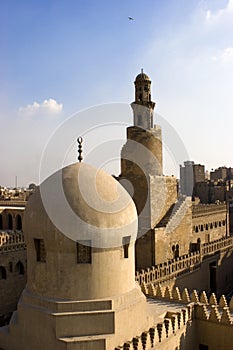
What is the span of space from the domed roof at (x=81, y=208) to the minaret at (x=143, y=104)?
1451cm

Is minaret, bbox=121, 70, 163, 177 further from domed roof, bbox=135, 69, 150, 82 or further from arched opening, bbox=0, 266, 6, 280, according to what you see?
arched opening, bbox=0, 266, 6, 280

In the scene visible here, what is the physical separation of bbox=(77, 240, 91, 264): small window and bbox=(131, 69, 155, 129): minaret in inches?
610

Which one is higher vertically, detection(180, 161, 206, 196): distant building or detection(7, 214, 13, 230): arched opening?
detection(180, 161, 206, 196): distant building

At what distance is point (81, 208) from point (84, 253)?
108 cm

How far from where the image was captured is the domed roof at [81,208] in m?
8.93

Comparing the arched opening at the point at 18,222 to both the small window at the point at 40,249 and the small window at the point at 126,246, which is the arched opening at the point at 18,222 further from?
the small window at the point at 126,246

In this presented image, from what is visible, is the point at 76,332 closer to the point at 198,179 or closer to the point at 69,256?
the point at 69,256

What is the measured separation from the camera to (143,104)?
2422 cm

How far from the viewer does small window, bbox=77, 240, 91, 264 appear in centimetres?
899

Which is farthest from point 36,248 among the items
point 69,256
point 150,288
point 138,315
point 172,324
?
point 150,288

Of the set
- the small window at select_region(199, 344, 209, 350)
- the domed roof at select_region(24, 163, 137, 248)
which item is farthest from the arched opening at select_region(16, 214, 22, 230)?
the domed roof at select_region(24, 163, 137, 248)

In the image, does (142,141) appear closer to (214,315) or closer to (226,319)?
(214,315)

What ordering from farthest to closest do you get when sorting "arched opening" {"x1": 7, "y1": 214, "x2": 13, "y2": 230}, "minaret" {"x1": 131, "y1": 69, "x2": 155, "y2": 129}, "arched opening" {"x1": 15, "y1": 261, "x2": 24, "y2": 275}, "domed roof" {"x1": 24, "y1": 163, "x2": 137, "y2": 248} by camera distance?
"arched opening" {"x1": 7, "y1": 214, "x2": 13, "y2": 230}, "arched opening" {"x1": 15, "y1": 261, "x2": 24, "y2": 275}, "minaret" {"x1": 131, "y1": 69, "x2": 155, "y2": 129}, "domed roof" {"x1": 24, "y1": 163, "x2": 137, "y2": 248}

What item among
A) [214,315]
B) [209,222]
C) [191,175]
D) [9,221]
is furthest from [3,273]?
[191,175]
